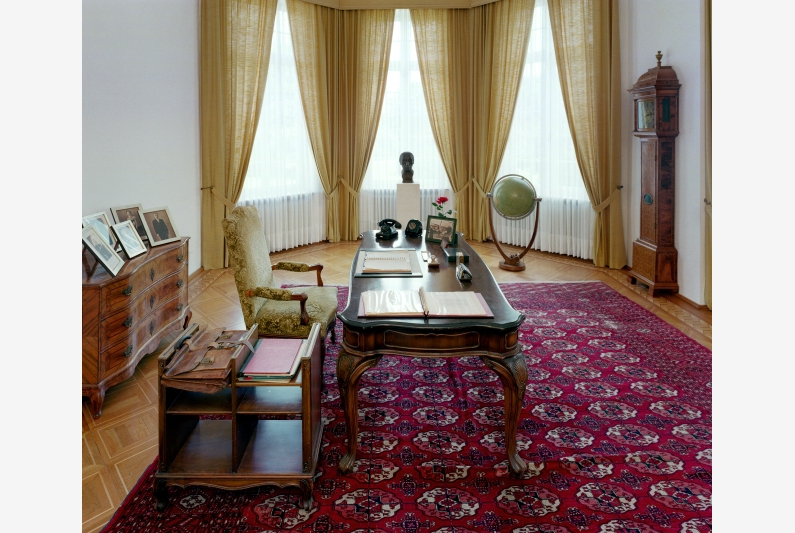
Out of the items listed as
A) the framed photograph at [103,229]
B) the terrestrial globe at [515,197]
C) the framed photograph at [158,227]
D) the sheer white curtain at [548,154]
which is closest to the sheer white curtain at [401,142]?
the sheer white curtain at [548,154]

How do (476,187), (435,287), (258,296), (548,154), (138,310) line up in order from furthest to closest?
(476,187) → (548,154) → (138,310) → (258,296) → (435,287)

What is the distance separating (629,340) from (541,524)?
2.71 metres

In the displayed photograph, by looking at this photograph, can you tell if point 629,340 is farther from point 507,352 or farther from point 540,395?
point 507,352

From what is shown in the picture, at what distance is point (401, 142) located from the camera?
9148 millimetres

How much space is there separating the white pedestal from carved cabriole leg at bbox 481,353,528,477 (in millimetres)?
4685

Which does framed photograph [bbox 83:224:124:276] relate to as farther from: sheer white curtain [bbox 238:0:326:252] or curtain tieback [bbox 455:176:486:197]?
curtain tieback [bbox 455:176:486:197]

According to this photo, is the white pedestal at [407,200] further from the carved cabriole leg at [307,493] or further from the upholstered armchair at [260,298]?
the carved cabriole leg at [307,493]

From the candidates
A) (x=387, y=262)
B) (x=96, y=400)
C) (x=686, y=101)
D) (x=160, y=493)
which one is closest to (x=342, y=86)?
(x=686, y=101)

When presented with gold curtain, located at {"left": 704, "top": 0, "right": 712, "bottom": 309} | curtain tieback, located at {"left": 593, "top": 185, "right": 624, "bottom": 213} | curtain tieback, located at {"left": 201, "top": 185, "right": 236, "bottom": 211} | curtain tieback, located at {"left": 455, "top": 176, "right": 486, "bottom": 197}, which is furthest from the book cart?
curtain tieback, located at {"left": 455, "top": 176, "right": 486, "bottom": 197}

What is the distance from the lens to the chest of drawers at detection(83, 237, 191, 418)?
11.4 ft

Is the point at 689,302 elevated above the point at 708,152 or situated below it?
below

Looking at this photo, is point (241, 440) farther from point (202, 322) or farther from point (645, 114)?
point (645, 114)

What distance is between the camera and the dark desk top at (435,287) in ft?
9.00

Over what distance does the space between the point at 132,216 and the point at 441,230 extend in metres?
2.43
